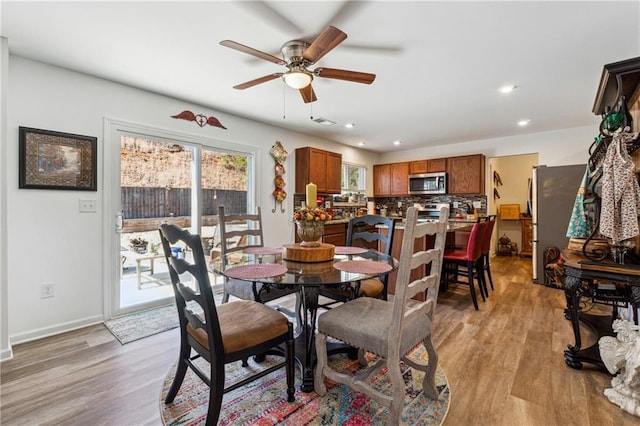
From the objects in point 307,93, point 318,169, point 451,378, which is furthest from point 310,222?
point 318,169

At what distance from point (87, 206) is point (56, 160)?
45 cm

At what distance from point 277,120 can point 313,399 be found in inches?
138

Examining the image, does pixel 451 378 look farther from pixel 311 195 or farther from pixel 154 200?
pixel 154 200

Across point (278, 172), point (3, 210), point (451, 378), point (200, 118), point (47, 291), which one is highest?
point (200, 118)

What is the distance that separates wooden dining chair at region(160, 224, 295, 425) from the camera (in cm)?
133

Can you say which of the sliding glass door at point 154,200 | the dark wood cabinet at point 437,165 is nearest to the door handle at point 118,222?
the sliding glass door at point 154,200

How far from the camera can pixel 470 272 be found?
3236 mm

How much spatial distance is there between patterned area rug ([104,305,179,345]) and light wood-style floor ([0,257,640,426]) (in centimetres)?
9

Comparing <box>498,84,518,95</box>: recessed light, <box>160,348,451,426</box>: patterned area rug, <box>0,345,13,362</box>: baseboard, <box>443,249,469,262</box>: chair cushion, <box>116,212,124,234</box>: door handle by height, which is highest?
<box>498,84,518,95</box>: recessed light

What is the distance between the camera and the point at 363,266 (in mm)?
1838

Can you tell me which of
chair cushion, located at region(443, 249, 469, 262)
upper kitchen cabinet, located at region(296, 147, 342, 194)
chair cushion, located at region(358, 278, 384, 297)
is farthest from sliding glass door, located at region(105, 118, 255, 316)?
chair cushion, located at region(443, 249, 469, 262)

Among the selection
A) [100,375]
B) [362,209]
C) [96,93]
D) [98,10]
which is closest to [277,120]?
[96,93]

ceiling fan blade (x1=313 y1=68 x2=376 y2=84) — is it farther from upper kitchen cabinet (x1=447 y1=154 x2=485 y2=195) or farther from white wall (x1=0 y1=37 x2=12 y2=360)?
upper kitchen cabinet (x1=447 y1=154 x2=485 y2=195)

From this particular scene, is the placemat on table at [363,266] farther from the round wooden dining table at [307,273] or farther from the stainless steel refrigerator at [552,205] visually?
the stainless steel refrigerator at [552,205]
